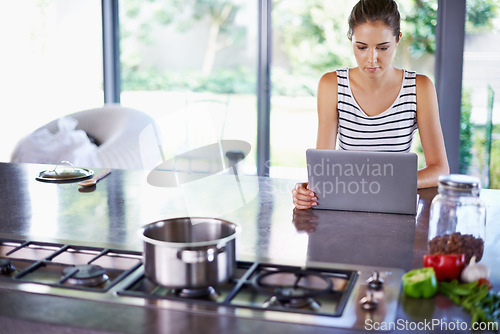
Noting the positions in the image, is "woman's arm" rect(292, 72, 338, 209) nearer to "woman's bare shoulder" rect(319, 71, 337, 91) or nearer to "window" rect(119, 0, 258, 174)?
"woman's bare shoulder" rect(319, 71, 337, 91)

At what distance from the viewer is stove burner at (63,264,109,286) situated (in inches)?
46.4

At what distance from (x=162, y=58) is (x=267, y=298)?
414 centimetres

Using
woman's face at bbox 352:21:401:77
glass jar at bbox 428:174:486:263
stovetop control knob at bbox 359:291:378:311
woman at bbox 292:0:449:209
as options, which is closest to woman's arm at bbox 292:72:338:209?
woman at bbox 292:0:449:209

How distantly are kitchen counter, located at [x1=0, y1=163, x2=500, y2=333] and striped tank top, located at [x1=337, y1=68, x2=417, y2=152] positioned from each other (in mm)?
435

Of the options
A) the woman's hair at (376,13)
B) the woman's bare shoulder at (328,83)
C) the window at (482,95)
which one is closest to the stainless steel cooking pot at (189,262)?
the woman's hair at (376,13)

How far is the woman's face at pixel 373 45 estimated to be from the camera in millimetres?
2154

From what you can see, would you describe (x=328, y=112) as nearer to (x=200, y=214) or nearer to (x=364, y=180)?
(x=364, y=180)

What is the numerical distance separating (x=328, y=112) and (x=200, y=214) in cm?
97

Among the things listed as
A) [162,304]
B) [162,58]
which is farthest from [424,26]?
[162,304]

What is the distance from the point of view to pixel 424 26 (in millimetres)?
4246

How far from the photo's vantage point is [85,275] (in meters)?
→ 1.19

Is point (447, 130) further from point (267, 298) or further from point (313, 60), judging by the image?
point (267, 298)

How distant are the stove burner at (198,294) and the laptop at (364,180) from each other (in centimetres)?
63

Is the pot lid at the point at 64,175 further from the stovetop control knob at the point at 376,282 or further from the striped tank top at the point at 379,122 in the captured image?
the stovetop control knob at the point at 376,282
